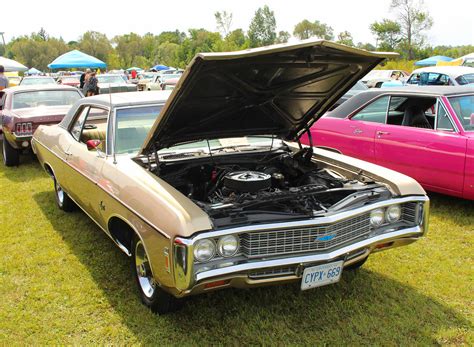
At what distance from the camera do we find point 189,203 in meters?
2.91

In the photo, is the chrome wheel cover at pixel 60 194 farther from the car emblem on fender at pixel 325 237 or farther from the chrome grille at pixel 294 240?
the car emblem on fender at pixel 325 237

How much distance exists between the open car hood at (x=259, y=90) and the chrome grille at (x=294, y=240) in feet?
3.58

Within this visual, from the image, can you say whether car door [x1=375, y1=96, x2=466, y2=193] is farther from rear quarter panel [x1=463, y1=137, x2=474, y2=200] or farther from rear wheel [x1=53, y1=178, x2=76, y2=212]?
A: rear wheel [x1=53, y1=178, x2=76, y2=212]

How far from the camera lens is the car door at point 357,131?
6.11 m

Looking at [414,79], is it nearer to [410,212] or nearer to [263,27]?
[410,212]

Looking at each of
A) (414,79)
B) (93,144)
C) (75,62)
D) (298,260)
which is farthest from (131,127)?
(75,62)

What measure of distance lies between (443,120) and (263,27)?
9337 cm

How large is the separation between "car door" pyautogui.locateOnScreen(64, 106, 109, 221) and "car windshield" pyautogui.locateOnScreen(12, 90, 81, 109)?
12.2 feet

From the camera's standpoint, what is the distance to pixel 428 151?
5.38 metres

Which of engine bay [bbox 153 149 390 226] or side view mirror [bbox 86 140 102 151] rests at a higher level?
side view mirror [bbox 86 140 102 151]

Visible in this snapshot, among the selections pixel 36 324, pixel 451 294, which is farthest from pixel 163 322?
pixel 451 294

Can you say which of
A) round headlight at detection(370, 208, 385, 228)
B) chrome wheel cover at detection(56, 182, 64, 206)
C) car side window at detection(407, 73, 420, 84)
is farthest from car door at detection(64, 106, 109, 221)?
car side window at detection(407, 73, 420, 84)

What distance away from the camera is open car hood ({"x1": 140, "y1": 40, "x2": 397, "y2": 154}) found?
304 centimetres

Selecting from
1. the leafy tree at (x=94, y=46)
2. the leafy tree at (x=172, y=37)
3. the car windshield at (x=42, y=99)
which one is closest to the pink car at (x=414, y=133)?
the car windshield at (x=42, y=99)
